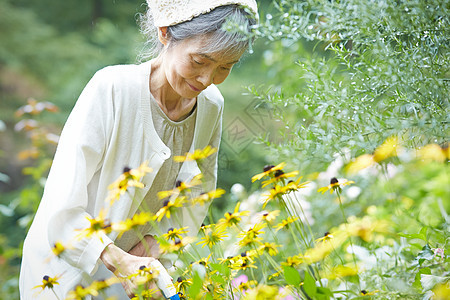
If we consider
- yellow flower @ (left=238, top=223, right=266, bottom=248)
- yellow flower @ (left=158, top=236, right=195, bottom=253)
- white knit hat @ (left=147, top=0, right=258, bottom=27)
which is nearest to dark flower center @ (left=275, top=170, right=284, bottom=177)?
yellow flower @ (left=238, top=223, right=266, bottom=248)

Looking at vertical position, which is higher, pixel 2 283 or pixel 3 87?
pixel 3 87

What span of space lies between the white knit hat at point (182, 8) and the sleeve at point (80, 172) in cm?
21

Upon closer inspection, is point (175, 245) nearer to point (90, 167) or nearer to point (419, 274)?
point (90, 167)

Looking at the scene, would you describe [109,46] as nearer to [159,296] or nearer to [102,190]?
[102,190]

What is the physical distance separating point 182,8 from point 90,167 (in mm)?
454

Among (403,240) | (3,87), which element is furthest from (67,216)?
(3,87)

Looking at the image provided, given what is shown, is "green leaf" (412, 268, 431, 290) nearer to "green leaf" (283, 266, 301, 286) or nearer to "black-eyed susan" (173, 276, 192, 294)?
"green leaf" (283, 266, 301, 286)

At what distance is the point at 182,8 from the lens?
1151 mm

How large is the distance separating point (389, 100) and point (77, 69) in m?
3.97

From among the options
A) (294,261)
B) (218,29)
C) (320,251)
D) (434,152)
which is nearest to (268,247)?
(294,261)

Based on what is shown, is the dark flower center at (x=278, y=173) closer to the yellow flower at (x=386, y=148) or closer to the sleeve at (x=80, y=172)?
the yellow flower at (x=386, y=148)

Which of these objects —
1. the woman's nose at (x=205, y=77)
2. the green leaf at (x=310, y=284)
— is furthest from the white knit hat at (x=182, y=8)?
the green leaf at (x=310, y=284)

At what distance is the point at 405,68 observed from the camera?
3.19ft

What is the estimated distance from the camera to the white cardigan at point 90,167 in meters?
1.08
